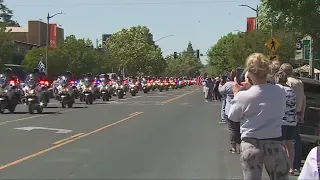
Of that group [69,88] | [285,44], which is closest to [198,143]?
[69,88]

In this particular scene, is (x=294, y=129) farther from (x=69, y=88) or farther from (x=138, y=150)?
(x=69, y=88)

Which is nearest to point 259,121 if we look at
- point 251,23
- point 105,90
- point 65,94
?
point 65,94

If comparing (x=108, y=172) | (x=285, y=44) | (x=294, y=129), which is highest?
(x=285, y=44)

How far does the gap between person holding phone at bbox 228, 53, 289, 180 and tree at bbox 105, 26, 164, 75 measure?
300 feet

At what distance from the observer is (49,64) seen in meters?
68.7

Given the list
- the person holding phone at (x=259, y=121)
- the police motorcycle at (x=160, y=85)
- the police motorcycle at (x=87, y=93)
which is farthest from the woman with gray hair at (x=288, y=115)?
the police motorcycle at (x=160, y=85)

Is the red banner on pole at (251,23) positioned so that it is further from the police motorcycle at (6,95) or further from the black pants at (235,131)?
the black pants at (235,131)

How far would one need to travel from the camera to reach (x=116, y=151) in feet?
40.7

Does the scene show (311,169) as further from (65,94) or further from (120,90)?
(120,90)

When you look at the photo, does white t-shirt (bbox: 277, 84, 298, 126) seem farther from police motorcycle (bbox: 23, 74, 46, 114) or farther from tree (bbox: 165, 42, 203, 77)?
tree (bbox: 165, 42, 203, 77)

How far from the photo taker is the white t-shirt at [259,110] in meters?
5.50

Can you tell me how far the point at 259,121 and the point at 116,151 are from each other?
7202 millimetres

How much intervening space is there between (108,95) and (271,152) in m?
34.7

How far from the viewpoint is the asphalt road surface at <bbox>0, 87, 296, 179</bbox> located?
9711 mm
